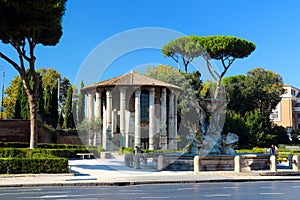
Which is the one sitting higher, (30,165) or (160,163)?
(30,165)

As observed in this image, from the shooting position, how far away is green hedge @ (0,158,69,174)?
59.6 ft

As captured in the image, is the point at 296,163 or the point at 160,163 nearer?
the point at 160,163

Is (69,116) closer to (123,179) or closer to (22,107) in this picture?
(22,107)

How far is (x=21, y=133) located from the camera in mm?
38562

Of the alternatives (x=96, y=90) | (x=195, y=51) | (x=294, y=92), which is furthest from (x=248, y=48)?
(x=294, y=92)

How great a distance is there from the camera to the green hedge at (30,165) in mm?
18156

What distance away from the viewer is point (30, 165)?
18.4m

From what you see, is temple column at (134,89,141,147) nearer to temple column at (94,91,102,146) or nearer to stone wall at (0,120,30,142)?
temple column at (94,91,102,146)

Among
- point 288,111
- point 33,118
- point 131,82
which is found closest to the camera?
point 33,118

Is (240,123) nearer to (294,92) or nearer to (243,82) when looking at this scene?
(243,82)

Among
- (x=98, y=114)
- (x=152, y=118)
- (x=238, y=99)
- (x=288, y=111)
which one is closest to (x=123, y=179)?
(x=152, y=118)

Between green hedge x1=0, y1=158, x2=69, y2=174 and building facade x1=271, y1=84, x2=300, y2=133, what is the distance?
224ft

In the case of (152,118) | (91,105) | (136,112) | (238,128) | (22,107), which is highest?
(91,105)

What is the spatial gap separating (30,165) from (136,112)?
99.7ft
